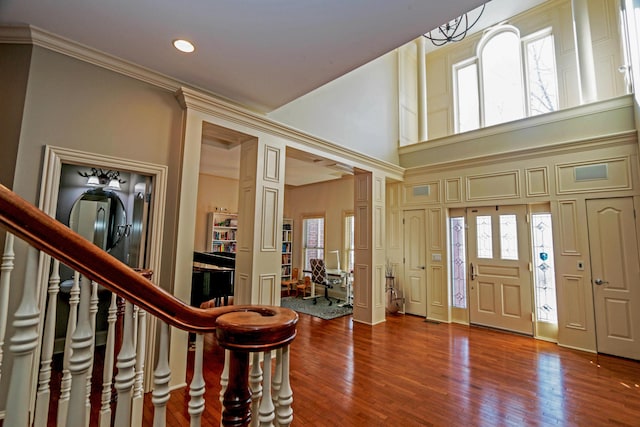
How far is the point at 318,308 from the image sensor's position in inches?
237

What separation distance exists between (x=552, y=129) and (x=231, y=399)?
214 inches

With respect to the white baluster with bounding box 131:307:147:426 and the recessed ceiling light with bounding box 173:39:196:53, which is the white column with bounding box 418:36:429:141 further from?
the white baluster with bounding box 131:307:147:426

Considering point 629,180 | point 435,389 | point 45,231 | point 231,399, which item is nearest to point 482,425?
point 435,389

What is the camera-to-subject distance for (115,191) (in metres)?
3.88

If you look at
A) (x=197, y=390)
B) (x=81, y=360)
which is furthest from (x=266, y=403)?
(x=81, y=360)

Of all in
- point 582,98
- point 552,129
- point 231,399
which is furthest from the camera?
point 582,98

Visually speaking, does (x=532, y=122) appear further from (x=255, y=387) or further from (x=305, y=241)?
(x=305, y=241)

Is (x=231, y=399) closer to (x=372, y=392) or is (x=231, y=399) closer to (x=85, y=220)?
(x=372, y=392)

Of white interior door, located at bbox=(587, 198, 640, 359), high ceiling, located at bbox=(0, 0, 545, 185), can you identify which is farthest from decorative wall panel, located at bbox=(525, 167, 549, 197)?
high ceiling, located at bbox=(0, 0, 545, 185)

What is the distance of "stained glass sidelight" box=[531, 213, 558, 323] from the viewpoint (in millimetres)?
4270

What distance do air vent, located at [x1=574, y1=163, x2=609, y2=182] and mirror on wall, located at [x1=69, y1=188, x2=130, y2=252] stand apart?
6116mm

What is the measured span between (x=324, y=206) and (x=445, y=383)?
5352mm

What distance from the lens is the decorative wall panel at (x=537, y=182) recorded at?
434 cm

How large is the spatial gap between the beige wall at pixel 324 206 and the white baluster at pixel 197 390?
6471 mm
